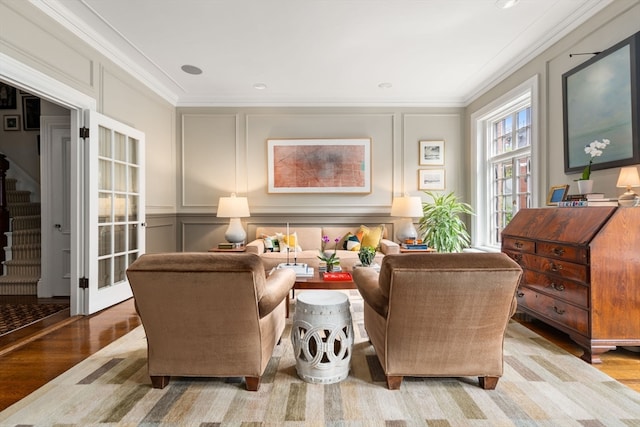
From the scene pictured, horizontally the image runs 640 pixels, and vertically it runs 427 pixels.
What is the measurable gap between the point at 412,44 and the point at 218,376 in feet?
10.9

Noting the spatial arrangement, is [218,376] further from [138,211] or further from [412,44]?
[412,44]

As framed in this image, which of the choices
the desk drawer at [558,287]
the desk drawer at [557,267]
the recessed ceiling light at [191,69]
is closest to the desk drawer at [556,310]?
the desk drawer at [558,287]

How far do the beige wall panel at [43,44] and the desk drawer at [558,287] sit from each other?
4254 millimetres

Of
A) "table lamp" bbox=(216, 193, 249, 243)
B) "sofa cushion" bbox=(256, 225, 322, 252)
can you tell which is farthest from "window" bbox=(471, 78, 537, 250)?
"table lamp" bbox=(216, 193, 249, 243)

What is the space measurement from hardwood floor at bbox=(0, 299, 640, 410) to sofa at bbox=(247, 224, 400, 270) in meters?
1.55

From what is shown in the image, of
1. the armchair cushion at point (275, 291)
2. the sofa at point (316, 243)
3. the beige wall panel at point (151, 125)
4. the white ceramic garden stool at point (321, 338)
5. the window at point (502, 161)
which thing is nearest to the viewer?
the armchair cushion at point (275, 291)

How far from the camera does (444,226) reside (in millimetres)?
Result: 4395

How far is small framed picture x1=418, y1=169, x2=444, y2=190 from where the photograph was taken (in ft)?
16.0

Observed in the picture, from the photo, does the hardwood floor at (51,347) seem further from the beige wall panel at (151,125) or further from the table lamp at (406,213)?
the table lamp at (406,213)

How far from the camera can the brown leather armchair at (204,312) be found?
160 cm

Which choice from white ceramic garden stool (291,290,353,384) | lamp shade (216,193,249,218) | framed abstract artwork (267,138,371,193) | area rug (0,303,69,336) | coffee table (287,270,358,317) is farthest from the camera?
framed abstract artwork (267,138,371,193)

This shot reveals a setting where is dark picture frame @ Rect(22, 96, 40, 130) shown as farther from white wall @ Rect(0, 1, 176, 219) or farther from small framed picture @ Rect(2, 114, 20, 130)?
white wall @ Rect(0, 1, 176, 219)

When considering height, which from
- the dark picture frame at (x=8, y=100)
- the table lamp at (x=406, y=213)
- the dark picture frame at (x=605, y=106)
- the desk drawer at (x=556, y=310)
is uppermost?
the dark picture frame at (x=8, y=100)

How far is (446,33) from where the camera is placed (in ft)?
10.1
